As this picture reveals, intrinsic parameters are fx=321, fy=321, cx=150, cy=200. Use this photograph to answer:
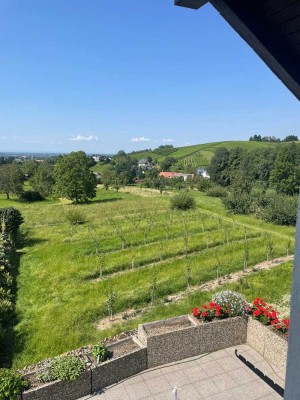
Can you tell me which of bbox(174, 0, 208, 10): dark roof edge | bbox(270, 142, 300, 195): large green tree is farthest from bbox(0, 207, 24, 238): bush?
bbox(270, 142, 300, 195): large green tree

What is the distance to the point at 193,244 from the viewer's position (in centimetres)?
1973

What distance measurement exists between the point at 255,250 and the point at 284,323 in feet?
35.9

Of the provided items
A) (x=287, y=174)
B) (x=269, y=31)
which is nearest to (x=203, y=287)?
(x=269, y=31)

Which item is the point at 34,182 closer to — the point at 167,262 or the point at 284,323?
the point at 167,262

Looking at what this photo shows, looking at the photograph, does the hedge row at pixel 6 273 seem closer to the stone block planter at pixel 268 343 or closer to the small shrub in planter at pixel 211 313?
the small shrub in planter at pixel 211 313

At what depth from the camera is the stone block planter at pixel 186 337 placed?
26.2 ft

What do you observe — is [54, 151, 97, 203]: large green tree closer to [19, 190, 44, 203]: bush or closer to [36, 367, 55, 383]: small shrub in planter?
[19, 190, 44, 203]: bush

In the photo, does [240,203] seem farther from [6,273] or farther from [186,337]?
[186,337]

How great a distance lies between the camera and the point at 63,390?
671cm

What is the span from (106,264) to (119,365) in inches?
365

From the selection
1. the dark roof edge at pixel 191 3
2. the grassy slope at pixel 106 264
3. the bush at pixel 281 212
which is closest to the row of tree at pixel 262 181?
the bush at pixel 281 212

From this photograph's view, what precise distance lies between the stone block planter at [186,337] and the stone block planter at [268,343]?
0.25 meters

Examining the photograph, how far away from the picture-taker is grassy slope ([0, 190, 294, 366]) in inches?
428

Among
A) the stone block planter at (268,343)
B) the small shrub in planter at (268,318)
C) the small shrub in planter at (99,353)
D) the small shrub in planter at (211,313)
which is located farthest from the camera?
the small shrub in planter at (211,313)
